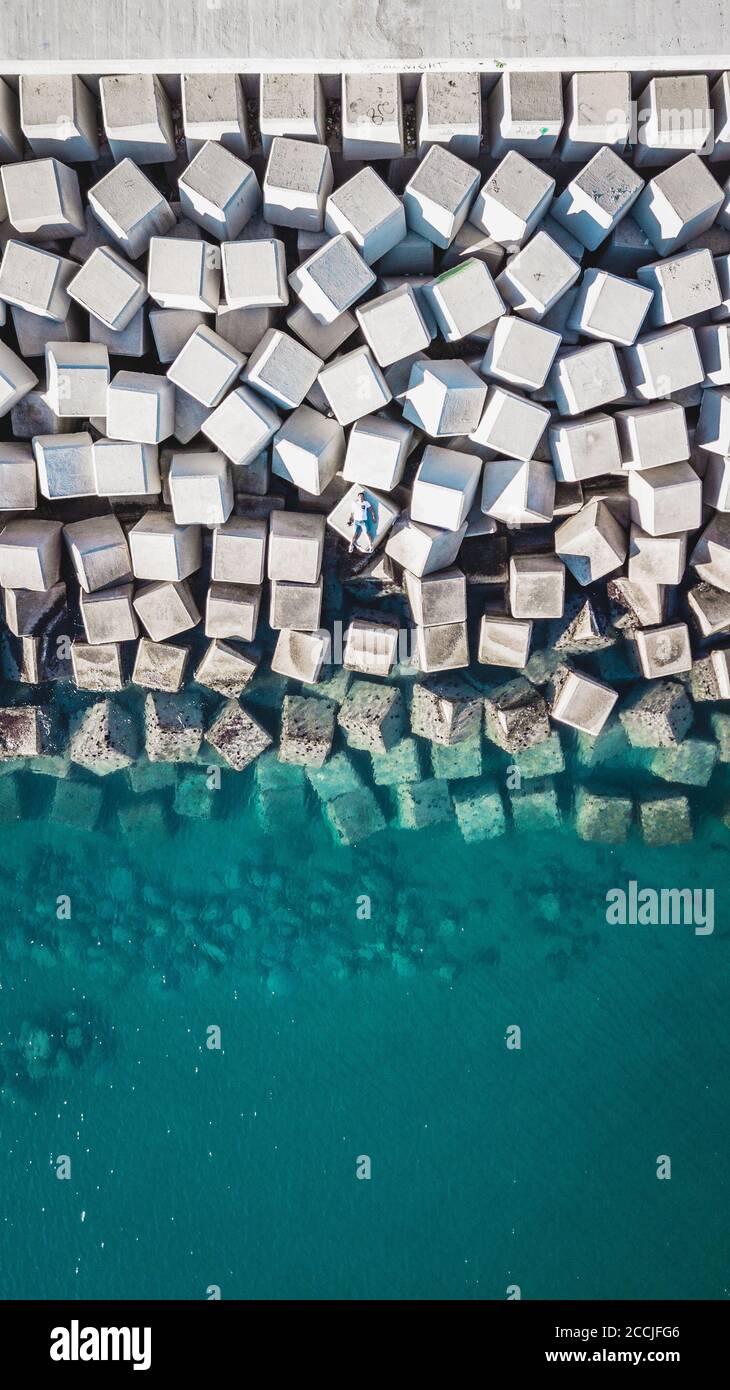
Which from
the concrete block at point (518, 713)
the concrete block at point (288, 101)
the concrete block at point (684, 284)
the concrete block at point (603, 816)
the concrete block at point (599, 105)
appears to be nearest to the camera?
the concrete block at point (288, 101)

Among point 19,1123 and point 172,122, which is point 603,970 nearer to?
point 19,1123

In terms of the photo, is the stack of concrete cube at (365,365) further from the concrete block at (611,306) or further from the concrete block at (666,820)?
the concrete block at (666,820)

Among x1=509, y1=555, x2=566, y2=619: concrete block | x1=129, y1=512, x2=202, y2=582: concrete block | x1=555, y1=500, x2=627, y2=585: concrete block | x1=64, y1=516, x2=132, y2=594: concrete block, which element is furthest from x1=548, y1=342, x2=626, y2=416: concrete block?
x1=64, y1=516, x2=132, y2=594: concrete block

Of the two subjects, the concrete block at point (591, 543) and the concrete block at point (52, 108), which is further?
the concrete block at point (591, 543)

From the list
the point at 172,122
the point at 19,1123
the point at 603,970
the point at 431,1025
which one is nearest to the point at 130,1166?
the point at 19,1123

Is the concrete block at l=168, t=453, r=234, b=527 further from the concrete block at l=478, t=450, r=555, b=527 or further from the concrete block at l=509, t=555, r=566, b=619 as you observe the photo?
the concrete block at l=509, t=555, r=566, b=619

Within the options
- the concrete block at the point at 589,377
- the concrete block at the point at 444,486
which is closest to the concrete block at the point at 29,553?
the concrete block at the point at 444,486

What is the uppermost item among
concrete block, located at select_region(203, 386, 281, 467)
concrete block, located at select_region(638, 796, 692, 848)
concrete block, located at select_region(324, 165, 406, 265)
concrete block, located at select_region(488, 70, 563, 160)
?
concrete block, located at select_region(488, 70, 563, 160)
